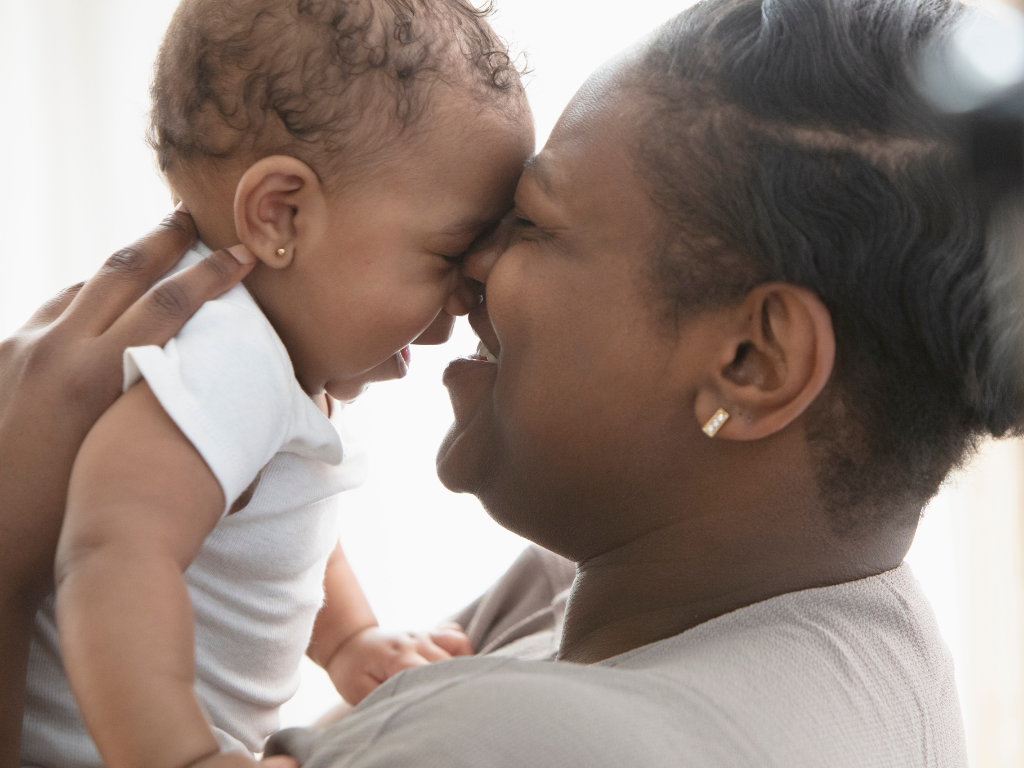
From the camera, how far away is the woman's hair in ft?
2.86

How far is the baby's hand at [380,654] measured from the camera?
1456 mm

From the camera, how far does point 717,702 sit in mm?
769

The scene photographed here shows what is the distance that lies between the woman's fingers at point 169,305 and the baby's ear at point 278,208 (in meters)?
0.06

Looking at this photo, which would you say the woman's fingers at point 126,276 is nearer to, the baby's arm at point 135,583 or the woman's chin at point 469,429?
the baby's arm at point 135,583

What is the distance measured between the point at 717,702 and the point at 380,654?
0.81 metres

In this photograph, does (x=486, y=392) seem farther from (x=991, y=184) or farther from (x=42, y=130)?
(x=42, y=130)

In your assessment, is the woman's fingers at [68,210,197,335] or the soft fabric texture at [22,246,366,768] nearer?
the soft fabric texture at [22,246,366,768]

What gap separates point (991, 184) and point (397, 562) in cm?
209

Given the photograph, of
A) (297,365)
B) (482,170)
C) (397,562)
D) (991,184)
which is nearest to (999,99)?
(991,184)

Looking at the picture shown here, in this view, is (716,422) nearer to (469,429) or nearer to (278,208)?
(469,429)

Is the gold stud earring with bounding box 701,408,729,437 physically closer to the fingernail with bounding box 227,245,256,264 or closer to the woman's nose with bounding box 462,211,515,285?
the woman's nose with bounding box 462,211,515,285

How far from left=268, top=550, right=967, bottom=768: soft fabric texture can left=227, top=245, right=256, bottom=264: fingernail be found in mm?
514

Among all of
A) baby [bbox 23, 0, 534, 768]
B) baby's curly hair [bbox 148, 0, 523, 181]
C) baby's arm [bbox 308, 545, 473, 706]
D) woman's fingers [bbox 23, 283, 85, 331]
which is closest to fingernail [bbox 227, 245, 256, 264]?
baby [bbox 23, 0, 534, 768]

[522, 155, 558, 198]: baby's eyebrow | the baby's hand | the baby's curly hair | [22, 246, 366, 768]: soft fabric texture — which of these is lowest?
the baby's hand
